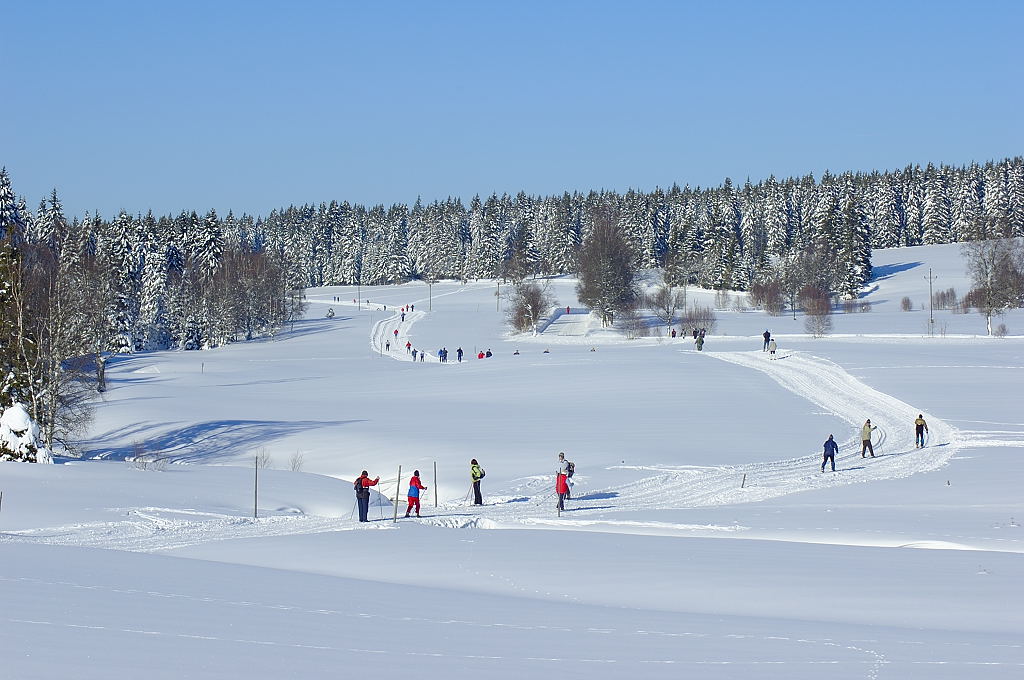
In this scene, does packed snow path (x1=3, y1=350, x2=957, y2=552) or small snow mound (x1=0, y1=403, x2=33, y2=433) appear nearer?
packed snow path (x1=3, y1=350, x2=957, y2=552)

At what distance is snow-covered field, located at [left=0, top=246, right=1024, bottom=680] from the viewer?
8.77 m

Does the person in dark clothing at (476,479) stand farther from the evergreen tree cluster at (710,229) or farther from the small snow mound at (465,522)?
the evergreen tree cluster at (710,229)

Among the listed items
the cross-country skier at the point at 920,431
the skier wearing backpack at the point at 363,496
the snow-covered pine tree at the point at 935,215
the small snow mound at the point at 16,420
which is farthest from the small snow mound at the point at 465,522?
the snow-covered pine tree at the point at 935,215

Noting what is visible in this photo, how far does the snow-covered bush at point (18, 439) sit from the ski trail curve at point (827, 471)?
14.7 meters

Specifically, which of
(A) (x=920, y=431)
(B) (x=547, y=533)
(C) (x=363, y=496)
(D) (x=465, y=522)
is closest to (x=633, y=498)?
(D) (x=465, y=522)

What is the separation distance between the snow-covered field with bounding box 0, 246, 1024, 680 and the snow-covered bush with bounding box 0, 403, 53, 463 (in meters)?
1.55

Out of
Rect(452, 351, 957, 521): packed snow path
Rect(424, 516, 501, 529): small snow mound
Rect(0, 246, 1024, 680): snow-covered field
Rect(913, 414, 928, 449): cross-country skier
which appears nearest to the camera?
Rect(0, 246, 1024, 680): snow-covered field

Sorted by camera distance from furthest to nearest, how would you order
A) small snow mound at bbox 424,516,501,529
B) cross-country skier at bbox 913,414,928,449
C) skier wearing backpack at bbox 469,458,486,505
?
1. cross-country skier at bbox 913,414,928,449
2. skier wearing backpack at bbox 469,458,486,505
3. small snow mound at bbox 424,516,501,529

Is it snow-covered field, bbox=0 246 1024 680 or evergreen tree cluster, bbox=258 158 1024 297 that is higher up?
evergreen tree cluster, bbox=258 158 1024 297

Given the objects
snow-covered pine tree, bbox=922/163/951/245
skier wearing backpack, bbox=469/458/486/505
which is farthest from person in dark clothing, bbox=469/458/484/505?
snow-covered pine tree, bbox=922/163/951/245

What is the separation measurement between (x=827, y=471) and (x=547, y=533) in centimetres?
1171

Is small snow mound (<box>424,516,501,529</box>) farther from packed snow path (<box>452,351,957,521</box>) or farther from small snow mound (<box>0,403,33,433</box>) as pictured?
small snow mound (<box>0,403,33,433</box>)

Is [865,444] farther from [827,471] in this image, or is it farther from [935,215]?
[935,215]

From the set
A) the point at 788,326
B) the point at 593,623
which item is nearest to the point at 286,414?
the point at 593,623
